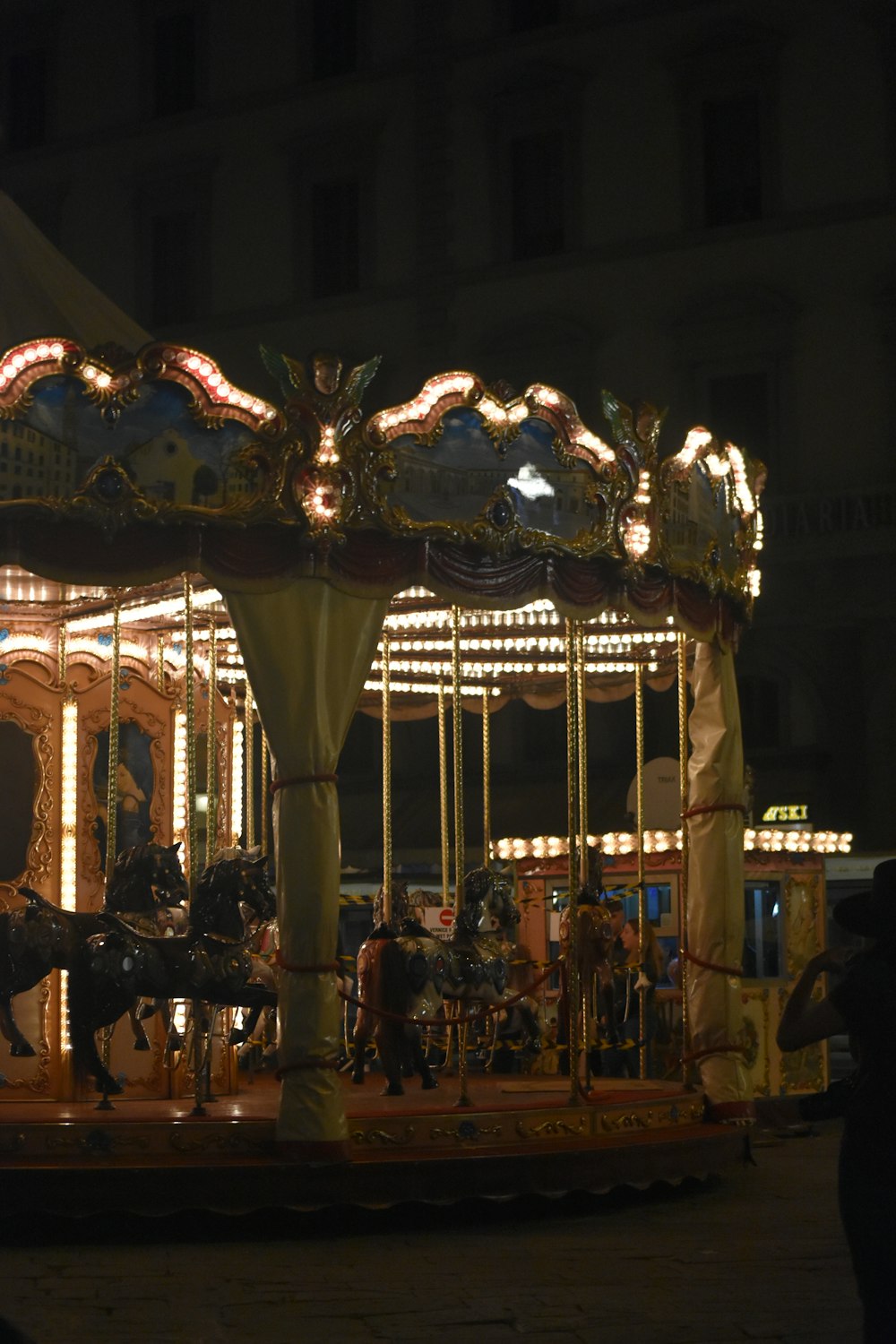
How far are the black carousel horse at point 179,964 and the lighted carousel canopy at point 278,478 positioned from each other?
2125mm

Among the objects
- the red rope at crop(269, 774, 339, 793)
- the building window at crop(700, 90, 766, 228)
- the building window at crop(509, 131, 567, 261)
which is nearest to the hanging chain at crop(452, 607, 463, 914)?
the red rope at crop(269, 774, 339, 793)

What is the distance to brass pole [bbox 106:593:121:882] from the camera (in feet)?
40.5

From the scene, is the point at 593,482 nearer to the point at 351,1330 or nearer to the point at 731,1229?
the point at 731,1229

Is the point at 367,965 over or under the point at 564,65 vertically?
under

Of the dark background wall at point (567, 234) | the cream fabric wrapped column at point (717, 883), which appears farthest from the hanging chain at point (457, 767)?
the dark background wall at point (567, 234)

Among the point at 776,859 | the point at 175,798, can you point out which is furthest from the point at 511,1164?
the point at 776,859

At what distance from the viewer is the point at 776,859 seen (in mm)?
19703

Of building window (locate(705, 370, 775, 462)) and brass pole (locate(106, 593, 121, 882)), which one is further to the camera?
building window (locate(705, 370, 775, 462))

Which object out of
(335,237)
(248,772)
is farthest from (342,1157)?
(335,237)

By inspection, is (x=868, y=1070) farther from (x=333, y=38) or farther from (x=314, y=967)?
(x=333, y=38)

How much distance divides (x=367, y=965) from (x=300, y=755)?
235 centimetres

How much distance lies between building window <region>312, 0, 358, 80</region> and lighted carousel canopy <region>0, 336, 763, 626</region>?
886 inches

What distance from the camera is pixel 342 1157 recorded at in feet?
32.4

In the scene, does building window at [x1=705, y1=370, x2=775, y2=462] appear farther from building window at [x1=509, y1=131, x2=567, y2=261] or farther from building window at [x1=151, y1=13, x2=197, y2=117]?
building window at [x1=151, y1=13, x2=197, y2=117]
